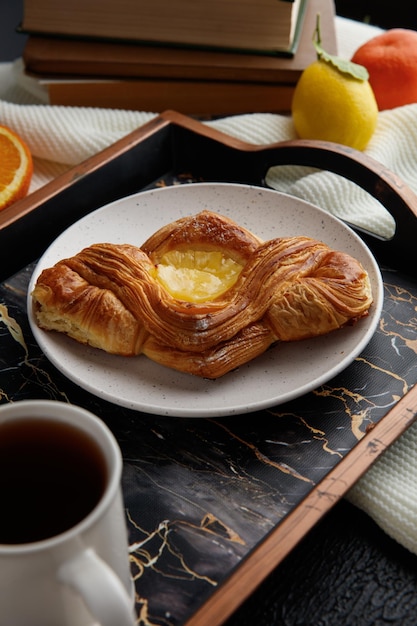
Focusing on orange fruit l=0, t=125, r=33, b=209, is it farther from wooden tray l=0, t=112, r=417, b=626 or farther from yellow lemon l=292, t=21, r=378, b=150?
yellow lemon l=292, t=21, r=378, b=150

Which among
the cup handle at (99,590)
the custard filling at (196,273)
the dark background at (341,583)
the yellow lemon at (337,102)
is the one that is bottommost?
the dark background at (341,583)

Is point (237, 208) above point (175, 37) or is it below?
below

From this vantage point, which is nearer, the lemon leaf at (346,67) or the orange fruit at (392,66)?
the lemon leaf at (346,67)

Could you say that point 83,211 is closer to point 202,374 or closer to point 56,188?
point 56,188

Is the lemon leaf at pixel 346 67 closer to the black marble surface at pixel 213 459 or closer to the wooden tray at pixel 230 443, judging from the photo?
the wooden tray at pixel 230 443

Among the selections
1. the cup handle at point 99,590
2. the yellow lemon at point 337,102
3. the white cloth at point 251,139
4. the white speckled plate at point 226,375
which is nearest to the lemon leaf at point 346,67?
the yellow lemon at point 337,102

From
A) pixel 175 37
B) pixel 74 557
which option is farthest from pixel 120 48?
pixel 74 557
